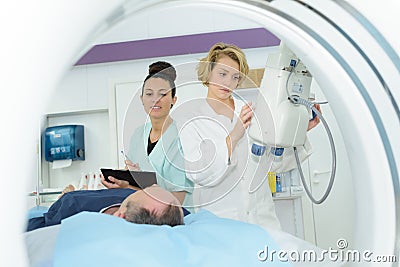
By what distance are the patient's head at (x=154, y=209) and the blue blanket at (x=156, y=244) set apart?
13.4 inches

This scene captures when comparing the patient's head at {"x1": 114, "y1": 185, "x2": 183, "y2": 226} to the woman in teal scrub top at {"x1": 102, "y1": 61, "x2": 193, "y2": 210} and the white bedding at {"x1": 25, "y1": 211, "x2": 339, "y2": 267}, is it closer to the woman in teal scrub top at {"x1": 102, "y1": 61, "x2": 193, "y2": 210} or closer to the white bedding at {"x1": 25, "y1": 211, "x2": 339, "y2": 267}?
the woman in teal scrub top at {"x1": 102, "y1": 61, "x2": 193, "y2": 210}

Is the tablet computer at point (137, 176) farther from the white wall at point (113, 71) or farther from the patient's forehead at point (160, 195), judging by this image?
the white wall at point (113, 71)

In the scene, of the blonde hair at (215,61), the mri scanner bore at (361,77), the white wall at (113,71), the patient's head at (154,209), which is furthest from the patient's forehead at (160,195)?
the white wall at (113,71)

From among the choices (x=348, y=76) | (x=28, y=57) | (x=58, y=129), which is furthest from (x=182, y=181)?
(x=58, y=129)

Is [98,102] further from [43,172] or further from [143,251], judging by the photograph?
[143,251]

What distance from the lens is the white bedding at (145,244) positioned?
91 cm

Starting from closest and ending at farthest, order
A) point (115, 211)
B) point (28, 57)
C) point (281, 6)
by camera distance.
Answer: point (28, 57)
point (281, 6)
point (115, 211)

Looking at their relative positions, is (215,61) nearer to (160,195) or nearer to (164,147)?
(164,147)

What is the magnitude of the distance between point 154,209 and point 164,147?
0.18 meters

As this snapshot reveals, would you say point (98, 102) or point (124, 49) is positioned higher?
point (124, 49)

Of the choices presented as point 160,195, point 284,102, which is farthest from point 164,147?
point 284,102

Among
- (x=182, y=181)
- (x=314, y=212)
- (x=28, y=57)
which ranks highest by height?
(x=28, y=57)

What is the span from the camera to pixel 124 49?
3.16 m

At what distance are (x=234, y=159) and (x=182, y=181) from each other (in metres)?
0.21
